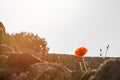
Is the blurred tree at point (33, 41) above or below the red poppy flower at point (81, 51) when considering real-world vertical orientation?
above

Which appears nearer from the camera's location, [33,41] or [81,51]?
[81,51]

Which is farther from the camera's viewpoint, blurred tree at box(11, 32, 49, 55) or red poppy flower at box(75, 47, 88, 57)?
blurred tree at box(11, 32, 49, 55)

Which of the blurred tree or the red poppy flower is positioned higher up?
the blurred tree

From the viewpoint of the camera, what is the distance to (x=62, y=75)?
10914 mm

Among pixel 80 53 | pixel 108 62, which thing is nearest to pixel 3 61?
pixel 80 53

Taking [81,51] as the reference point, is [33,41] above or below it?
above

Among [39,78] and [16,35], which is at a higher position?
[16,35]

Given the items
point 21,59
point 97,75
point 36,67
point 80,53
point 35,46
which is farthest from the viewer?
point 35,46

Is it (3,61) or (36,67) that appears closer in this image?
(36,67)

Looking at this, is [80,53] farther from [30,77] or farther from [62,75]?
[62,75]

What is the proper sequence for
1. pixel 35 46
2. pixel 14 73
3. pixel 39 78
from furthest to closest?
1. pixel 35 46
2. pixel 14 73
3. pixel 39 78

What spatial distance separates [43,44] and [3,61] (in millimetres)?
47629

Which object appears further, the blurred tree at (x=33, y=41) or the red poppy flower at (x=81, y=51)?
the blurred tree at (x=33, y=41)

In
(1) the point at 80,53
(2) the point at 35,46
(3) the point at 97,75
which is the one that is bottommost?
(3) the point at 97,75
